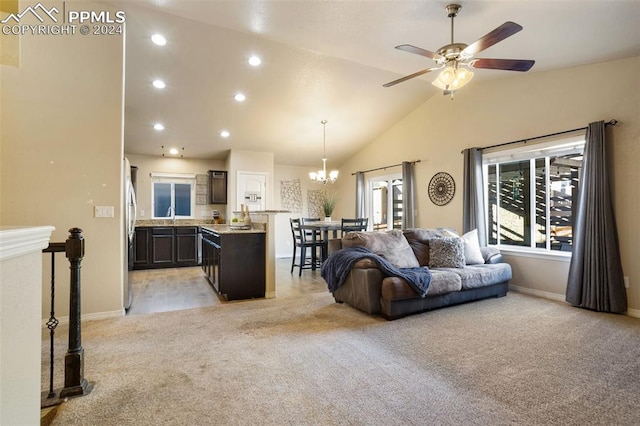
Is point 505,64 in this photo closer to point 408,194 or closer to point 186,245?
point 408,194

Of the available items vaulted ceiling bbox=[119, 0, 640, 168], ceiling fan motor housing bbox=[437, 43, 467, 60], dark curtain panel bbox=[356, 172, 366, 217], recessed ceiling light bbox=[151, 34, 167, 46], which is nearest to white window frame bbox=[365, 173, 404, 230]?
dark curtain panel bbox=[356, 172, 366, 217]

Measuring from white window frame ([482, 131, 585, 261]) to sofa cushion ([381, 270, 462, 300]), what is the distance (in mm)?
1646

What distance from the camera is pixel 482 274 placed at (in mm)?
3871

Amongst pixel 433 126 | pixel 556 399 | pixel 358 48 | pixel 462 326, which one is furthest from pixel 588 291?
pixel 358 48

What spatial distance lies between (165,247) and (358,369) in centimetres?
540

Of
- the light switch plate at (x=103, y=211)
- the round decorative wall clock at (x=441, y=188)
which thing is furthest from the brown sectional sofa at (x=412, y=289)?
the light switch plate at (x=103, y=211)

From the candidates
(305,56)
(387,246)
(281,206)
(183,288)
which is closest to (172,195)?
(281,206)

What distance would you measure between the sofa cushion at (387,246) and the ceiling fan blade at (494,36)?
2221 millimetres

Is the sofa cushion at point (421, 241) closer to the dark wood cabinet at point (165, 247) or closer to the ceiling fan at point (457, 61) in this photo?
the ceiling fan at point (457, 61)

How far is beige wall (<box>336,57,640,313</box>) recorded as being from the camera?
11.5ft

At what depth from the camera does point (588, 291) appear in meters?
3.64

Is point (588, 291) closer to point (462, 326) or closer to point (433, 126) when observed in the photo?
point (462, 326)

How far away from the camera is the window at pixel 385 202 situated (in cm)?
701

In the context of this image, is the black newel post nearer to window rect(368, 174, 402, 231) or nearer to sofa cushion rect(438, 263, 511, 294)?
sofa cushion rect(438, 263, 511, 294)
